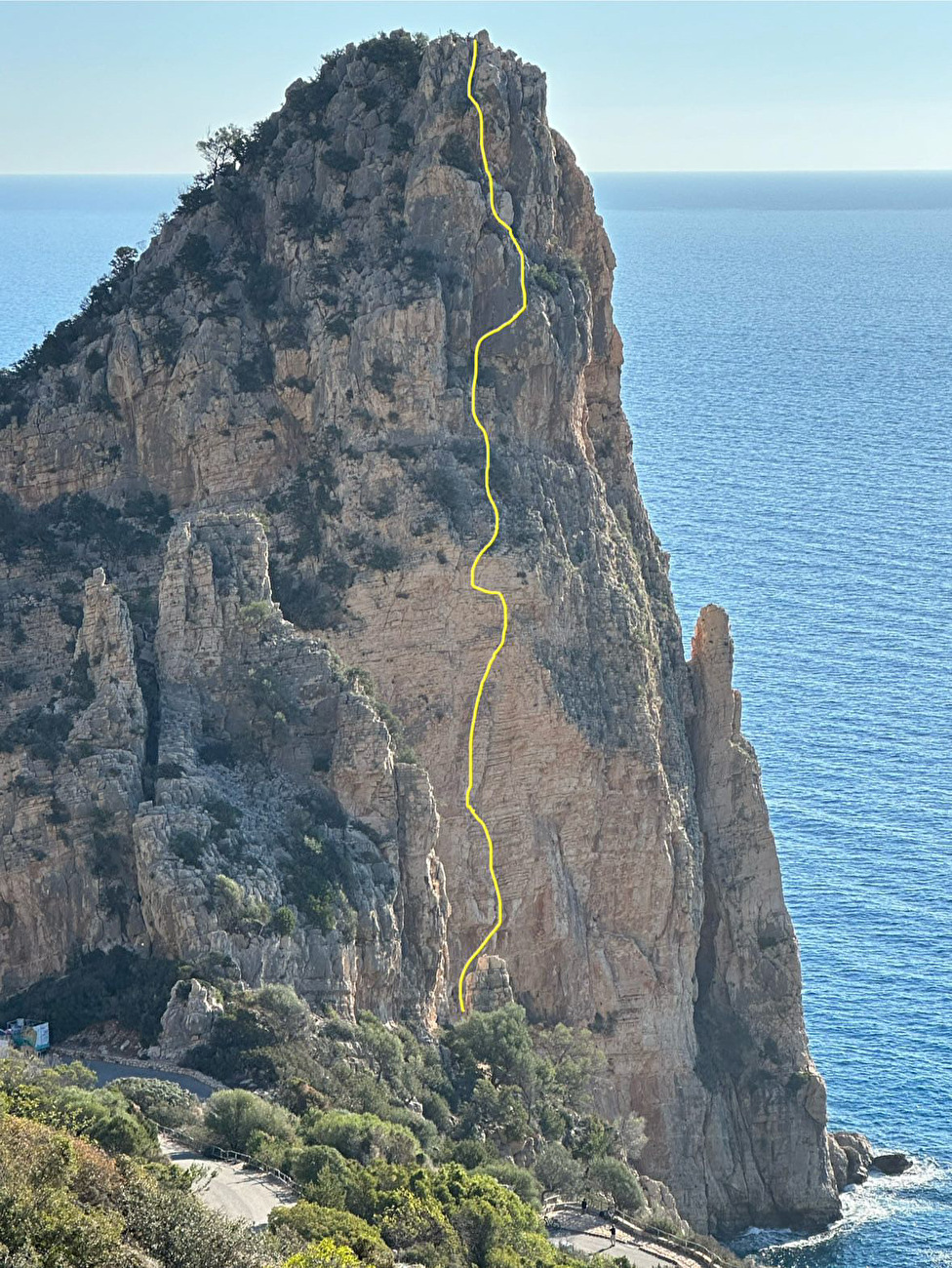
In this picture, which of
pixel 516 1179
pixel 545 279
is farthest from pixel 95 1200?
pixel 545 279

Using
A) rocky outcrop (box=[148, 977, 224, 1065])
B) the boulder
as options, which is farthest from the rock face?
rocky outcrop (box=[148, 977, 224, 1065])

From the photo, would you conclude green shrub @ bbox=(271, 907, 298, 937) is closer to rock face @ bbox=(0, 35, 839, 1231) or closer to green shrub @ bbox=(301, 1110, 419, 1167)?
rock face @ bbox=(0, 35, 839, 1231)

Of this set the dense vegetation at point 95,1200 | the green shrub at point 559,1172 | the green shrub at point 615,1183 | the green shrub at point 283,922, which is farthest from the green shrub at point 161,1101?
the green shrub at point 615,1183

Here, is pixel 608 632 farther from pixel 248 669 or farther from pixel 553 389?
pixel 248 669

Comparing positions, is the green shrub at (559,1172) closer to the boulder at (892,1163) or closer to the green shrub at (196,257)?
the boulder at (892,1163)

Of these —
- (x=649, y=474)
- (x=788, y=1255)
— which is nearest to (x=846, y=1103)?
(x=788, y=1255)

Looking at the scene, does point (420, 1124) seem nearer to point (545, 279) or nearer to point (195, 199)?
point (545, 279)
